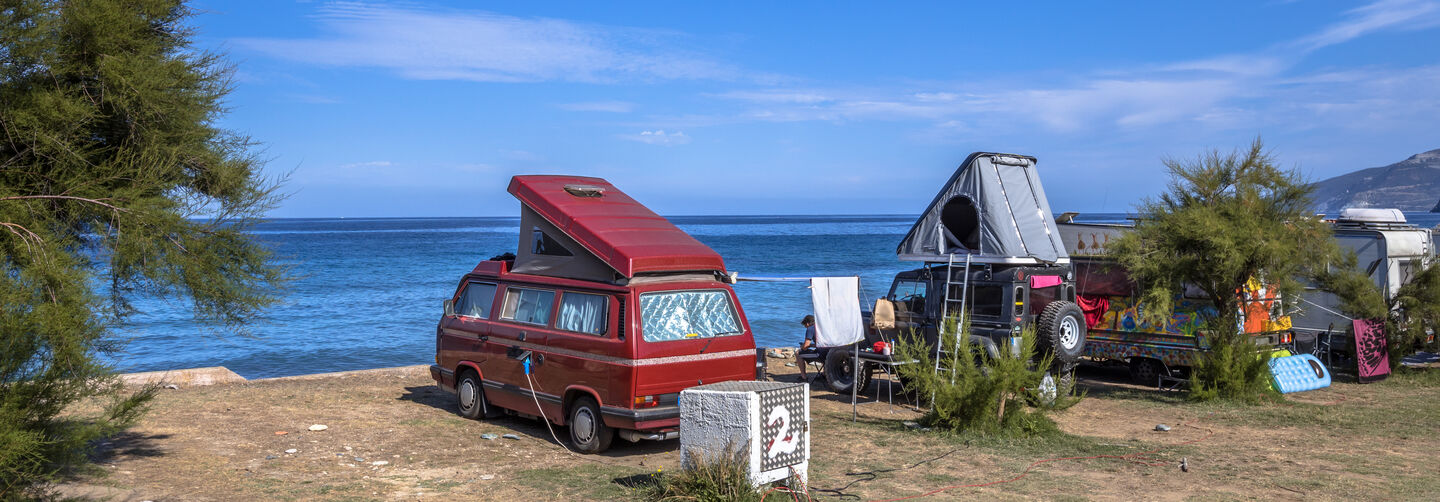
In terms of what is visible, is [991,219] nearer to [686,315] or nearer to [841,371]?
[841,371]

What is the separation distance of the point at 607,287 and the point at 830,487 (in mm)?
3033

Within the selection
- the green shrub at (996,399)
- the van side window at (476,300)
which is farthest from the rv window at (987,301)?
the van side window at (476,300)

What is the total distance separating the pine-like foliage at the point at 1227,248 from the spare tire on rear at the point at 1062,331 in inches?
40.4

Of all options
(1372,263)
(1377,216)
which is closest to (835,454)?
(1372,263)

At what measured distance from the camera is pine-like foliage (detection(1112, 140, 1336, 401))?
13094 millimetres

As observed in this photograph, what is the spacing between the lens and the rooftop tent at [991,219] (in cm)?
1355

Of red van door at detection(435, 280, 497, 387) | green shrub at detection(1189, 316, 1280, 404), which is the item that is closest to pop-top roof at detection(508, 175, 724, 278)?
red van door at detection(435, 280, 497, 387)

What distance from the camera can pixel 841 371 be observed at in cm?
1469

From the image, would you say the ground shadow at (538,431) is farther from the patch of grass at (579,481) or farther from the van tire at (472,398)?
the patch of grass at (579,481)

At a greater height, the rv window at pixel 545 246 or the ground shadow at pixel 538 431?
the rv window at pixel 545 246

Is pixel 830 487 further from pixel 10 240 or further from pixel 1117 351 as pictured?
pixel 1117 351

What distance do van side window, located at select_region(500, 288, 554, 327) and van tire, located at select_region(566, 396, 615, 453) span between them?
1027 millimetres

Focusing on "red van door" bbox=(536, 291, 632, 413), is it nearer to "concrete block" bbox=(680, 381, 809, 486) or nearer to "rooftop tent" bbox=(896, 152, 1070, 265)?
"concrete block" bbox=(680, 381, 809, 486)

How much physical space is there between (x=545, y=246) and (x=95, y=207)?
14.7 feet
